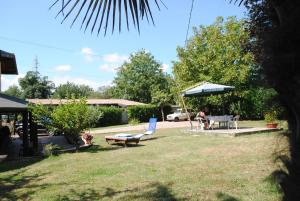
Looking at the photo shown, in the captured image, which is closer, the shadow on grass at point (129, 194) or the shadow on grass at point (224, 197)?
the shadow on grass at point (224, 197)

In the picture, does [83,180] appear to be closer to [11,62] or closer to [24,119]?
[24,119]

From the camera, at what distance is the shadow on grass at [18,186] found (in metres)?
7.79

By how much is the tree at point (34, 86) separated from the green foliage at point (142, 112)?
38.7 metres

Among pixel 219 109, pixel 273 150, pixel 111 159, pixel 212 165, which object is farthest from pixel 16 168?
pixel 219 109

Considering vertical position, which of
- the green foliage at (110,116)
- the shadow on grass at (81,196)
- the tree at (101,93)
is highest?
the tree at (101,93)

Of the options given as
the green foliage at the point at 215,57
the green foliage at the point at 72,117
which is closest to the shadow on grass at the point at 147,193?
the green foliage at the point at 72,117

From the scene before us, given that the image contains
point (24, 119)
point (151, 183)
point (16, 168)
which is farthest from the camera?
point (24, 119)

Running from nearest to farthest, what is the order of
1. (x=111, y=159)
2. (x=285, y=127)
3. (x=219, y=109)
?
(x=285, y=127), (x=111, y=159), (x=219, y=109)

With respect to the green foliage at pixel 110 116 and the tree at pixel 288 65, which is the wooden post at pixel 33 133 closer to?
the tree at pixel 288 65

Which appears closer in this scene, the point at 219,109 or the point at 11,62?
the point at 11,62

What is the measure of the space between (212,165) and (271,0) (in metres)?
8.52

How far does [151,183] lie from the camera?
820cm

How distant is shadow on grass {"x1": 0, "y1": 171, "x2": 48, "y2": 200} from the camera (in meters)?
7.79

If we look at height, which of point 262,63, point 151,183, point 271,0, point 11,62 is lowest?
point 151,183
